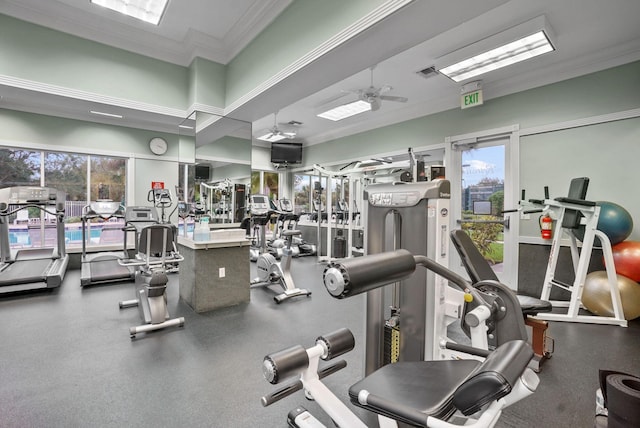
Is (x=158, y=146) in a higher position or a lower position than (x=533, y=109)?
lower

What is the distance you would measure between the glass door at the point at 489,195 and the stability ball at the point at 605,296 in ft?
3.49

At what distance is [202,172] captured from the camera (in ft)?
15.3

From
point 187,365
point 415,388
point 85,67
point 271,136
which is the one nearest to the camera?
point 415,388

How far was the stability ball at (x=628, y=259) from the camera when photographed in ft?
11.3

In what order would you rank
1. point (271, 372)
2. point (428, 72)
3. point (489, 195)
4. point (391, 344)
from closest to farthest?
point (271, 372) → point (391, 344) → point (428, 72) → point (489, 195)

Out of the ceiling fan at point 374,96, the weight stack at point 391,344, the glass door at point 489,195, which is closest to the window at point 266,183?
the ceiling fan at point 374,96

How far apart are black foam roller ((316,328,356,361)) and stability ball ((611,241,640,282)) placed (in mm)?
3868

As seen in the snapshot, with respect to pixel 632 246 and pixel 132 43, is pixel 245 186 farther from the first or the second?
pixel 632 246

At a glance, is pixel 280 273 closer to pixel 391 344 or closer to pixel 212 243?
pixel 212 243

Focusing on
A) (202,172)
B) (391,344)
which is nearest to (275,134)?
(202,172)

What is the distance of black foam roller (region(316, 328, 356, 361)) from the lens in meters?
1.46

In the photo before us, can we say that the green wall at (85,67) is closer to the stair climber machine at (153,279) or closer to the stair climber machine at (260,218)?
the stair climber machine at (153,279)

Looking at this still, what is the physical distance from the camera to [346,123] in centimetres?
721

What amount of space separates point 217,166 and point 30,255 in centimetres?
377
